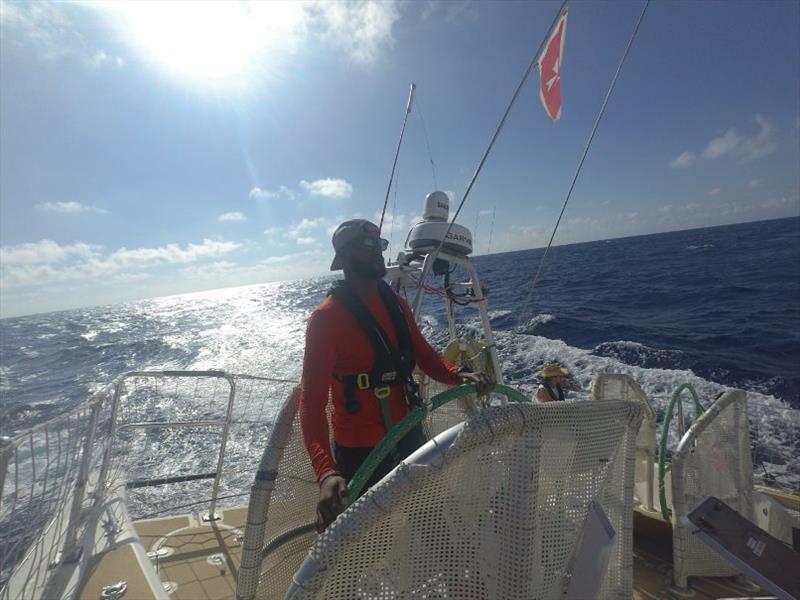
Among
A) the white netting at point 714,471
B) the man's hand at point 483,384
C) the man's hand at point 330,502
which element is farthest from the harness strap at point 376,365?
the white netting at point 714,471

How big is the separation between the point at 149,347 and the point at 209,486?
20.5 meters

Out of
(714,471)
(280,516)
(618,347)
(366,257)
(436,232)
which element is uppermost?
(436,232)

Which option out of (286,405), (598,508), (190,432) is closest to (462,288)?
(286,405)

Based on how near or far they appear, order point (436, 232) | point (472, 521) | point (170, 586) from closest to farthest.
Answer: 1. point (472, 521)
2. point (170, 586)
3. point (436, 232)

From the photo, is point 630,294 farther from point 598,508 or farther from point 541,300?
point 598,508

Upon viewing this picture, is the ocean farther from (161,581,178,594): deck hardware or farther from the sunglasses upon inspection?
(161,581,178,594): deck hardware

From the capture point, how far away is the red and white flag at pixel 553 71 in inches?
116

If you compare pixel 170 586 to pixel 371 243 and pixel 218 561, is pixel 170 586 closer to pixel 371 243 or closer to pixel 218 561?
pixel 218 561

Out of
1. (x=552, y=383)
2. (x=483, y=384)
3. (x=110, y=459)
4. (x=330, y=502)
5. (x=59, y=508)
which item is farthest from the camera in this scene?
(x=552, y=383)

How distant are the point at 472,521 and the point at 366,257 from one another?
1.18m

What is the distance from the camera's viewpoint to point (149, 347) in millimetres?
23516

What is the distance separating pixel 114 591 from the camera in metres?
2.27

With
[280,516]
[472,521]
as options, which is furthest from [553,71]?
[280,516]

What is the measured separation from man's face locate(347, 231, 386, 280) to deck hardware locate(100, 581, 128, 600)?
227cm
